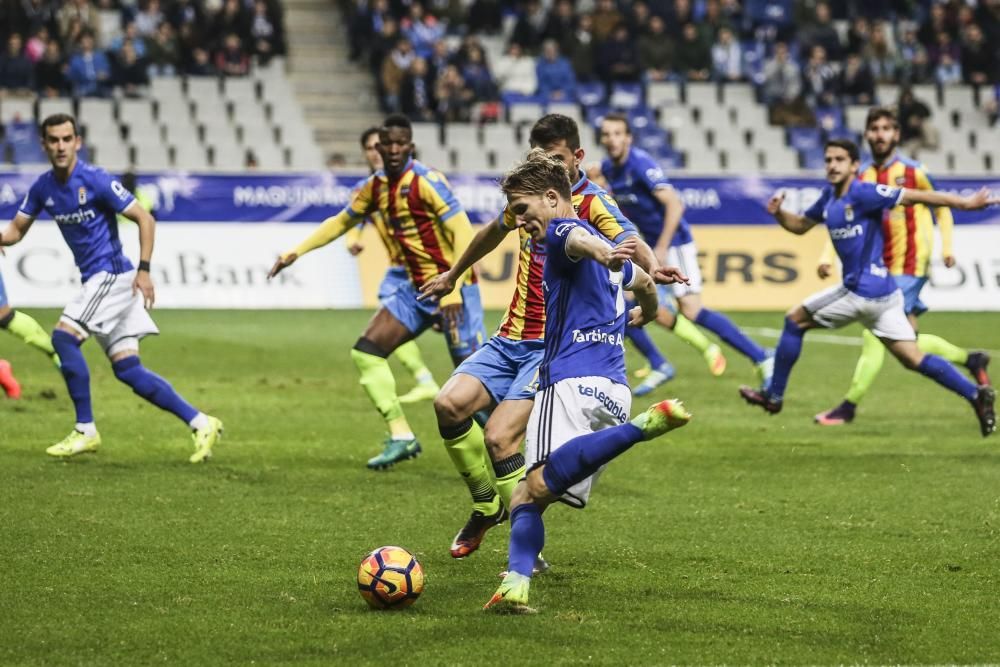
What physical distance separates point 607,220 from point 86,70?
766 inches

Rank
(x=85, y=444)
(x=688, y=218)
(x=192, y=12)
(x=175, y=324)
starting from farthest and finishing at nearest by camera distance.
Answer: (x=192, y=12) → (x=688, y=218) → (x=175, y=324) → (x=85, y=444)

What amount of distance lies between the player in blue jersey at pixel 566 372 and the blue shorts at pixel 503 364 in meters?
0.82

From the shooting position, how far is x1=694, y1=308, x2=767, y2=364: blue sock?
1322 cm

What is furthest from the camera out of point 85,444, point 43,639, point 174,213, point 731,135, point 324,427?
point 731,135

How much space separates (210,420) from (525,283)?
12.1 feet

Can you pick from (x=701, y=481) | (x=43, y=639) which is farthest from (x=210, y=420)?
(x=43, y=639)

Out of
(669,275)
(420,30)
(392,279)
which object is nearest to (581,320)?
(669,275)

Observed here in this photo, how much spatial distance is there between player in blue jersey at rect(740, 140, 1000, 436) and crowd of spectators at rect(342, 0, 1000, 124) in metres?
15.2

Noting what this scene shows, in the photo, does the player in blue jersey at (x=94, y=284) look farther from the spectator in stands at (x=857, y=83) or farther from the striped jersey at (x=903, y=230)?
the spectator in stands at (x=857, y=83)

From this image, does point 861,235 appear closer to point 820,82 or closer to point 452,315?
point 452,315

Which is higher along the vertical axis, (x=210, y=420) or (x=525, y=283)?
(x=525, y=283)

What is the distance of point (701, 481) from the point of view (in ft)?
32.3

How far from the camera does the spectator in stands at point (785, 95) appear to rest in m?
28.0

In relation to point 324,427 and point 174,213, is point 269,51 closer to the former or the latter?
point 174,213
